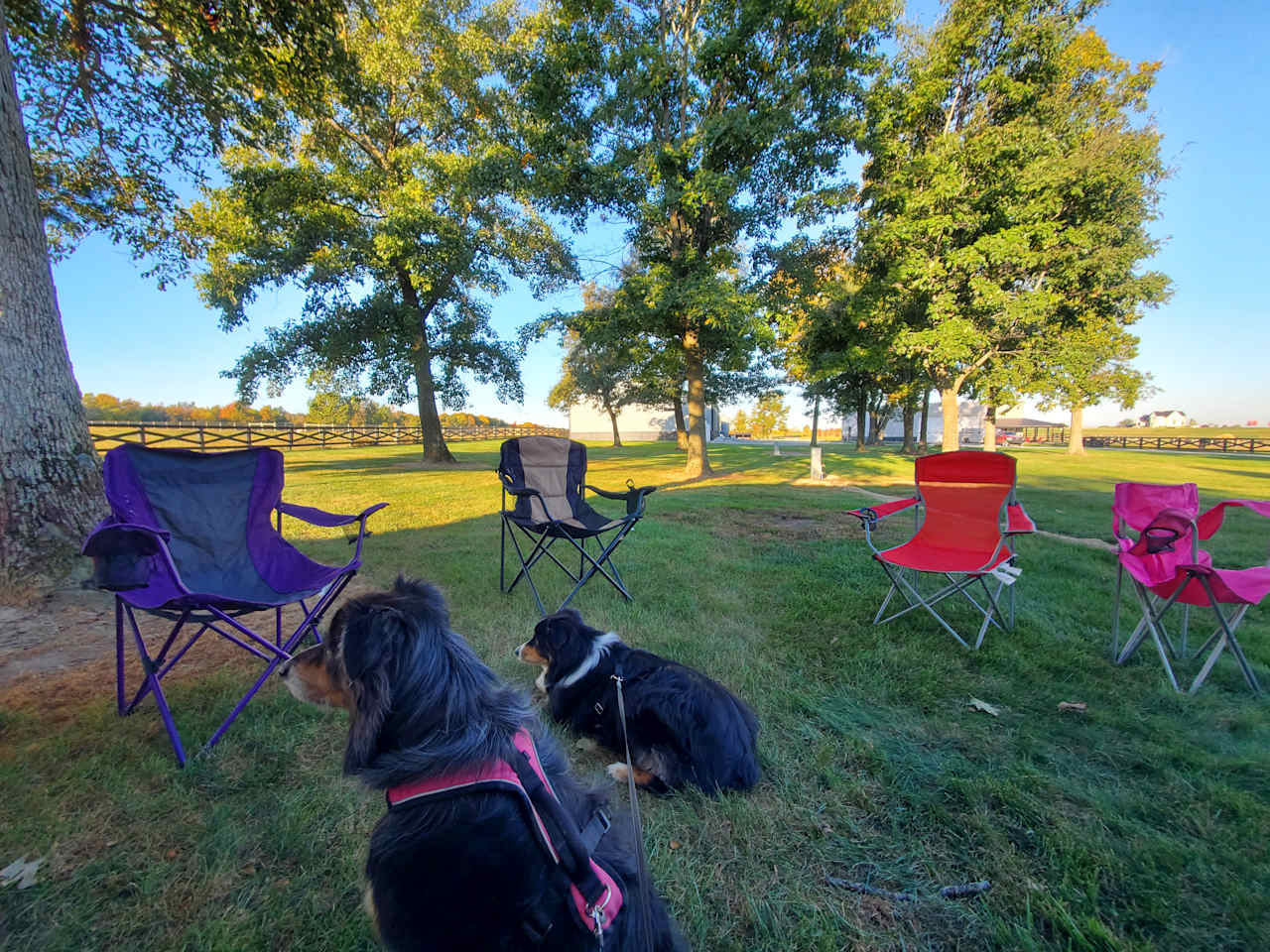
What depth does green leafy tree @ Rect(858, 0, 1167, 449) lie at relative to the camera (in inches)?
414

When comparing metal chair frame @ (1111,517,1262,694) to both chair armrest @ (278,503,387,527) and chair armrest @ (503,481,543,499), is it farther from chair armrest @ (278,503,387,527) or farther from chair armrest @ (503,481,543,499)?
chair armrest @ (278,503,387,527)

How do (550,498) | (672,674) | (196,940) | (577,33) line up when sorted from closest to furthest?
(196,940)
(672,674)
(550,498)
(577,33)

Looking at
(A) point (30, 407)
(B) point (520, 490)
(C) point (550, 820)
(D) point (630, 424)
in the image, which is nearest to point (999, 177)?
(B) point (520, 490)

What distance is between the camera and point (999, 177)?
1083 cm

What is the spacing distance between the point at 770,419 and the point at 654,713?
60650mm

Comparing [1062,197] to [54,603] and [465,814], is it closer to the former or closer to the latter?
[465,814]

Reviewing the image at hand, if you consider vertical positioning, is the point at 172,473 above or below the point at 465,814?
above

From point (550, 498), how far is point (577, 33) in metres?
10.4

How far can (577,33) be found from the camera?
31.4ft

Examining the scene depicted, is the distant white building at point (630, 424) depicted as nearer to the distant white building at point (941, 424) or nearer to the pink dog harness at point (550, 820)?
the distant white building at point (941, 424)

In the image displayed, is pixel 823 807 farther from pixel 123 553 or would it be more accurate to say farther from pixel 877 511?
pixel 123 553

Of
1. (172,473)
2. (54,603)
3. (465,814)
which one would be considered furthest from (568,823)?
(54,603)

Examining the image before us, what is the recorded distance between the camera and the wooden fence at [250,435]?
1571 cm

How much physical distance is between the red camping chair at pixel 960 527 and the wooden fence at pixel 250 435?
28.3 feet
